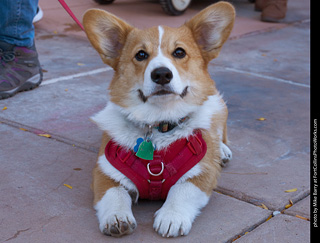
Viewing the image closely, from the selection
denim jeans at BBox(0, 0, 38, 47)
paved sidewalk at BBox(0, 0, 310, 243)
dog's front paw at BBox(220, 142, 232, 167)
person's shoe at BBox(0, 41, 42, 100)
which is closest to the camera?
paved sidewalk at BBox(0, 0, 310, 243)

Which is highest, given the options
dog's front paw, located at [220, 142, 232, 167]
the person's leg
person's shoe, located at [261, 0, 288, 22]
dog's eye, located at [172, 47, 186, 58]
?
dog's eye, located at [172, 47, 186, 58]

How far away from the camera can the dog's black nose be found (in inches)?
105

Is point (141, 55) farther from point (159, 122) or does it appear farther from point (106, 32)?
point (159, 122)

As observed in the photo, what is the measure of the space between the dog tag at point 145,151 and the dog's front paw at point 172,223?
35cm

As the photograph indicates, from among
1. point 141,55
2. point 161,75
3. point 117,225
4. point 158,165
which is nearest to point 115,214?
point 117,225

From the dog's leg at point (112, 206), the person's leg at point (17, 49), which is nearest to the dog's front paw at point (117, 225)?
the dog's leg at point (112, 206)

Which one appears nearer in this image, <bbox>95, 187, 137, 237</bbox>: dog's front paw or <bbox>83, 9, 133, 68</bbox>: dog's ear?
<bbox>95, 187, 137, 237</bbox>: dog's front paw

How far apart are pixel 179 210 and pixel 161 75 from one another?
0.75 m

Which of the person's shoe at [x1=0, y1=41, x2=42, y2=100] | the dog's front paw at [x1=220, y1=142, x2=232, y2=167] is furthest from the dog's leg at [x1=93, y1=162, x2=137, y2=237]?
the person's shoe at [x1=0, y1=41, x2=42, y2=100]

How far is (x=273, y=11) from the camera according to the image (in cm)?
910

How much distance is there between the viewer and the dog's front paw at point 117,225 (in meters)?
2.47

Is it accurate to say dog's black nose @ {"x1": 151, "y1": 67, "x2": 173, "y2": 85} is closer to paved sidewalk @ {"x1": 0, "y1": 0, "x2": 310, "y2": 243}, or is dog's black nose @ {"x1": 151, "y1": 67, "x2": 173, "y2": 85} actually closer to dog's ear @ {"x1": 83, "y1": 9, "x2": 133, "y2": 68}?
dog's ear @ {"x1": 83, "y1": 9, "x2": 133, "y2": 68}

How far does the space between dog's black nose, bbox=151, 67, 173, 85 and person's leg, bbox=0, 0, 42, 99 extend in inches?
92.5

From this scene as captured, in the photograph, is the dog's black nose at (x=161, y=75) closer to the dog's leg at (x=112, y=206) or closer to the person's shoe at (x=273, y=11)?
the dog's leg at (x=112, y=206)
